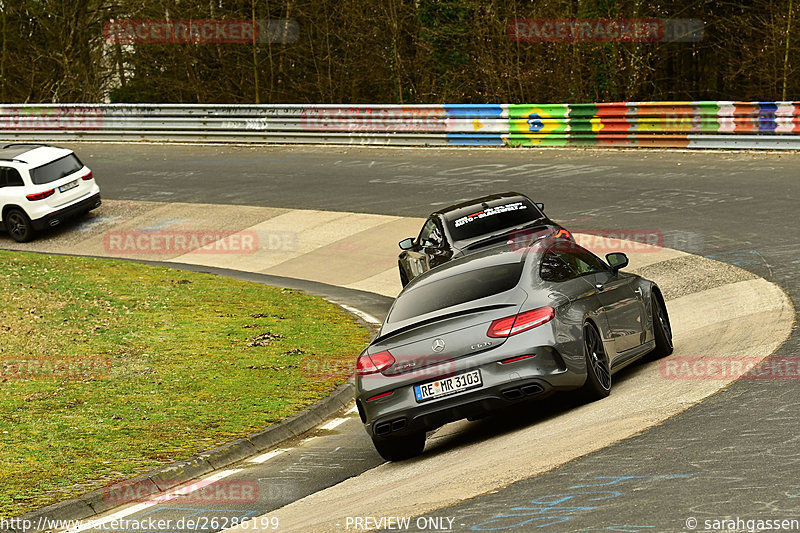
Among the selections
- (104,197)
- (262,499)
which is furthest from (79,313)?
(104,197)

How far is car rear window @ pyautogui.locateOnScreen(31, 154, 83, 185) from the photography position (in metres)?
24.9

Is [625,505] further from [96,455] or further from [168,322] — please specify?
[168,322]

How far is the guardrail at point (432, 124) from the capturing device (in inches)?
961

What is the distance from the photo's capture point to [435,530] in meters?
6.39

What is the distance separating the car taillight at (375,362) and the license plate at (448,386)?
1.02 ft
